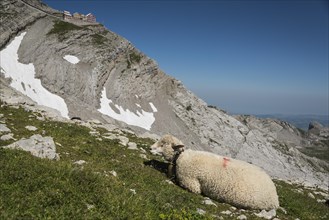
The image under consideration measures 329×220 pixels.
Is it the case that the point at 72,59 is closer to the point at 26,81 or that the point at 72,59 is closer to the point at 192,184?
the point at 26,81

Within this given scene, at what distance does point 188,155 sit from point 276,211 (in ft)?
16.2

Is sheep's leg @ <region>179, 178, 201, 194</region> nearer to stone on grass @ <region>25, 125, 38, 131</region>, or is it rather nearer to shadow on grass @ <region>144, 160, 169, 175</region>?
shadow on grass @ <region>144, 160, 169, 175</region>

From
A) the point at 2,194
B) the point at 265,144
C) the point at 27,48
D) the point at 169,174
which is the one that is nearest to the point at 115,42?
the point at 27,48

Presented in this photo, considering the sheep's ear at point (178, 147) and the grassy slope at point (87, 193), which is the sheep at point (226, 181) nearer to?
the grassy slope at point (87, 193)

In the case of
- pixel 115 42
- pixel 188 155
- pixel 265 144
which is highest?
pixel 115 42

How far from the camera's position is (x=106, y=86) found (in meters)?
78.0

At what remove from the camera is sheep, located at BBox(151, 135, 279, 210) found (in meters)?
14.3

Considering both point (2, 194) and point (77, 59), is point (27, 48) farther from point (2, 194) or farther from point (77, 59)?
point (2, 194)

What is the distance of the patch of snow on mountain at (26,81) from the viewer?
5591 cm

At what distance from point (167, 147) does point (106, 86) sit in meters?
62.4

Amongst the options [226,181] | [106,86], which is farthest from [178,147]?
[106,86]

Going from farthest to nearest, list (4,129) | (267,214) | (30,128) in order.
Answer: (30,128), (4,129), (267,214)

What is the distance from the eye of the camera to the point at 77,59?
238 feet

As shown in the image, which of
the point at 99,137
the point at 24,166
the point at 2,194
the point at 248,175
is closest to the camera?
the point at 2,194
